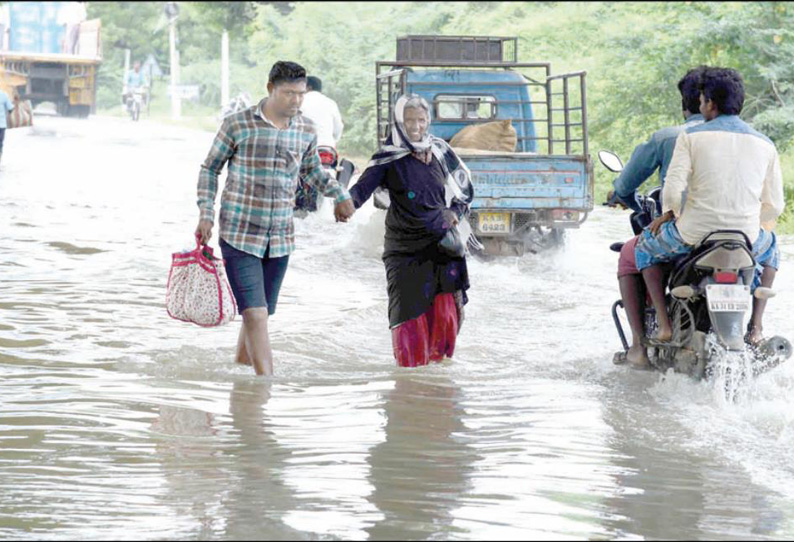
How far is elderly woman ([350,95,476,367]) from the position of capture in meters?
7.61

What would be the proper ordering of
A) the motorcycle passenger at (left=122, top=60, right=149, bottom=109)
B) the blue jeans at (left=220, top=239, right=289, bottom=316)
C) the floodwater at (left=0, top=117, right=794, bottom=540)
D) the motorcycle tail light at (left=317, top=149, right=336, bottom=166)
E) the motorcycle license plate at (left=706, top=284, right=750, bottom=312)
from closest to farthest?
the floodwater at (left=0, top=117, right=794, bottom=540), the motorcycle license plate at (left=706, top=284, right=750, bottom=312), the blue jeans at (left=220, top=239, right=289, bottom=316), the motorcycle tail light at (left=317, top=149, right=336, bottom=166), the motorcycle passenger at (left=122, top=60, right=149, bottom=109)

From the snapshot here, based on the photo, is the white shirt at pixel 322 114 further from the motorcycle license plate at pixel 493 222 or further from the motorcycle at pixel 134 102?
the motorcycle at pixel 134 102

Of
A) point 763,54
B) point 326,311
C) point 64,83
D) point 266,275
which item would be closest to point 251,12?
point 64,83

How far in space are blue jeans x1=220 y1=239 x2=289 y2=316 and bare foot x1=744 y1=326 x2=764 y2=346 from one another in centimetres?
239

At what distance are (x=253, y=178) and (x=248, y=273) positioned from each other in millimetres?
486

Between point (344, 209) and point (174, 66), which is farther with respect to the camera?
point (174, 66)

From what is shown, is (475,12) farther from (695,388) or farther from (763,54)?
(695,388)

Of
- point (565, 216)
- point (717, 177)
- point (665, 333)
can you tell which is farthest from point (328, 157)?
point (717, 177)

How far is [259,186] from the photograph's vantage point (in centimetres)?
717

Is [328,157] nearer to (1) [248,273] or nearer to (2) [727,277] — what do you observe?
(1) [248,273]

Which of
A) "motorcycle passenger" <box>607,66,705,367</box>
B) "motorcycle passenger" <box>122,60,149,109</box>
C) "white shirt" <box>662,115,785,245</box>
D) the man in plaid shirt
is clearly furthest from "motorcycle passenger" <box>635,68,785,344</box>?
"motorcycle passenger" <box>122,60,149,109</box>

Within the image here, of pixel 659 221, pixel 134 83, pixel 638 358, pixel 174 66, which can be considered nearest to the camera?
pixel 659 221

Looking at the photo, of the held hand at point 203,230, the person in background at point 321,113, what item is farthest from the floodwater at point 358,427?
the person in background at point 321,113

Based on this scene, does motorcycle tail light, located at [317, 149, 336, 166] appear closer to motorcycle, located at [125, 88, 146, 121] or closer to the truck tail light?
the truck tail light
